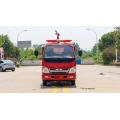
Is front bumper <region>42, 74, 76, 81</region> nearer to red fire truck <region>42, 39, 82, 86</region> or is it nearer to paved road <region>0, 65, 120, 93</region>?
red fire truck <region>42, 39, 82, 86</region>

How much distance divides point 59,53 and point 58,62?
2.08 feet

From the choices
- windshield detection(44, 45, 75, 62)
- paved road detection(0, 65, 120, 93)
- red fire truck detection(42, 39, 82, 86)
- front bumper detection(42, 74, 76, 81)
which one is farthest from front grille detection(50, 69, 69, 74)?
paved road detection(0, 65, 120, 93)

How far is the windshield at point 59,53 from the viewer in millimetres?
25828

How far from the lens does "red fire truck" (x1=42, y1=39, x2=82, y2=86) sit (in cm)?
2578

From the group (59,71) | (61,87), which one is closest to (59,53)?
(59,71)

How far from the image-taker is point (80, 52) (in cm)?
2755

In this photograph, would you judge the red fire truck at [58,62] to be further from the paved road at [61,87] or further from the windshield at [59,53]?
the paved road at [61,87]

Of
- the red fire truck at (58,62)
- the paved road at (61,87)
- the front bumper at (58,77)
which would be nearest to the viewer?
the paved road at (61,87)

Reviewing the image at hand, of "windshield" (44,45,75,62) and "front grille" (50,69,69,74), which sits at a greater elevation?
"windshield" (44,45,75,62)

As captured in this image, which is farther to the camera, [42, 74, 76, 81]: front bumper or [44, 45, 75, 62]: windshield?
[42, 74, 76, 81]: front bumper

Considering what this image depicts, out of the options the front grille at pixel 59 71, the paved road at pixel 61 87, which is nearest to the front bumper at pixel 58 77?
the front grille at pixel 59 71

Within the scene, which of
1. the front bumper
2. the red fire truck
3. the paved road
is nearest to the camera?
the paved road
